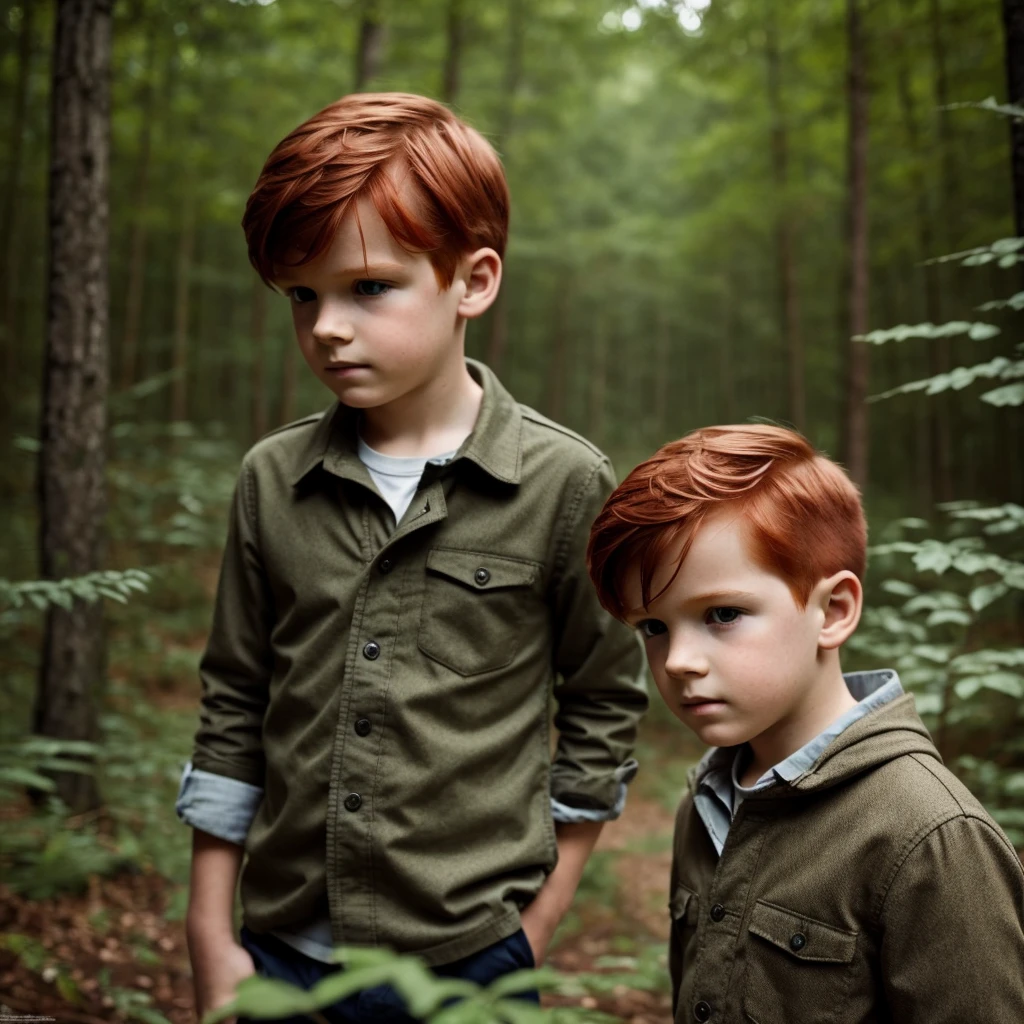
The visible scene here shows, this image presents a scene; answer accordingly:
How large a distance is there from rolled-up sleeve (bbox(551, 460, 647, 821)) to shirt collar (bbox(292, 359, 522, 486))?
17 centimetres

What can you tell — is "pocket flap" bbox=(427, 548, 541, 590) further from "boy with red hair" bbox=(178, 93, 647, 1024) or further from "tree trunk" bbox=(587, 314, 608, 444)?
"tree trunk" bbox=(587, 314, 608, 444)

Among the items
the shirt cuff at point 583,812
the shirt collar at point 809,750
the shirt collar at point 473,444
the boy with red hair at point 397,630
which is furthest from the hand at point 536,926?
the shirt collar at point 473,444

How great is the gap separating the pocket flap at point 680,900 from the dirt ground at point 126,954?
201 cm

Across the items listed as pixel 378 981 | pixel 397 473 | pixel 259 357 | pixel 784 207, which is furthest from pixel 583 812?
pixel 259 357

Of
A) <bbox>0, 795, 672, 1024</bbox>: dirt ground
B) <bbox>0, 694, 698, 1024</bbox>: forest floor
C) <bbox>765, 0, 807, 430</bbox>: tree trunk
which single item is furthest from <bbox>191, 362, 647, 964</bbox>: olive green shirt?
<bbox>765, 0, 807, 430</bbox>: tree trunk

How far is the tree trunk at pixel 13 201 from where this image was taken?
10672 millimetres

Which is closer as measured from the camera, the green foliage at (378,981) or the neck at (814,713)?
the green foliage at (378,981)

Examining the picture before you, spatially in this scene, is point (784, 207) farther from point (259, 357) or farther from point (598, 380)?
point (598, 380)

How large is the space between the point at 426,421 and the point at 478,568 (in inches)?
13.5

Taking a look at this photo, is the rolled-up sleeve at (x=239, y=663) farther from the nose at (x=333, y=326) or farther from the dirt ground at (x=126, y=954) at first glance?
the dirt ground at (x=126, y=954)

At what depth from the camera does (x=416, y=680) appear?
5.60 ft

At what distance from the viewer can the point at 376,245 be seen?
5.35 ft

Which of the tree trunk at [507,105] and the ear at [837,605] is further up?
the tree trunk at [507,105]

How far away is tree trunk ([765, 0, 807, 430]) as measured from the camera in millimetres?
11516
